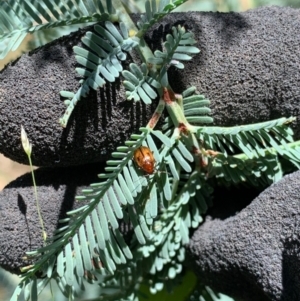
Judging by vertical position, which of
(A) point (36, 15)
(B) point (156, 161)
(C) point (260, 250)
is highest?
(A) point (36, 15)

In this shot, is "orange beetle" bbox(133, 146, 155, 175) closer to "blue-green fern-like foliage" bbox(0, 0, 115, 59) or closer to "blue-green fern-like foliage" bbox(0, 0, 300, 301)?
"blue-green fern-like foliage" bbox(0, 0, 300, 301)

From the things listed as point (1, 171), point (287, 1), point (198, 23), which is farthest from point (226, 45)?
point (1, 171)

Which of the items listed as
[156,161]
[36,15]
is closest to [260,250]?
[156,161]

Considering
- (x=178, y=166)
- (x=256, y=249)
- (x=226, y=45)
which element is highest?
(x=226, y=45)

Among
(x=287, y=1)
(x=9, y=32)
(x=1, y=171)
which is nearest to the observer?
(x=9, y=32)

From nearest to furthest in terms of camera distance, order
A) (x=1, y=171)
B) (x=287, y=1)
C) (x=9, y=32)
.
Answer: (x=9, y=32) → (x=287, y=1) → (x=1, y=171)

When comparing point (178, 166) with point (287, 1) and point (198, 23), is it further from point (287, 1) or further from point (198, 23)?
point (287, 1)

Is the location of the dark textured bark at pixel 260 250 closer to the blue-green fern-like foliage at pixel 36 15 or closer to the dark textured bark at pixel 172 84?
the dark textured bark at pixel 172 84

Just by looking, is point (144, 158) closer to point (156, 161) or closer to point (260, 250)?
point (156, 161)
